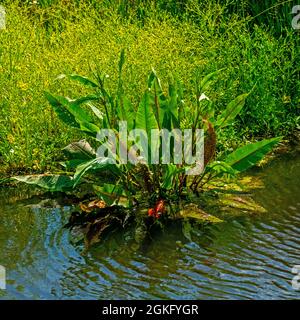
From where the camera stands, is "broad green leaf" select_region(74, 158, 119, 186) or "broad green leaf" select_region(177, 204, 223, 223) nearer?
"broad green leaf" select_region(74, 158, 119, 186)

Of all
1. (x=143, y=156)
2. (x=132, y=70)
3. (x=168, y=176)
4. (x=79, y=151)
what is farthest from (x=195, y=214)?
(x=132, y=70)

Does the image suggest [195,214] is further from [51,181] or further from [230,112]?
[51,181]

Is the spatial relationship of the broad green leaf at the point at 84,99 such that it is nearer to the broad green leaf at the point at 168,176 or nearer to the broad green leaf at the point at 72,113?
the broad green leaf at the point at 72,113

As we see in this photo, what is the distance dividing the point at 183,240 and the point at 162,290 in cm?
72

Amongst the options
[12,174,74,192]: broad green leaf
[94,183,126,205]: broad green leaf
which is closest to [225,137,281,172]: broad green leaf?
[94,183,126,205]: broad green leaf

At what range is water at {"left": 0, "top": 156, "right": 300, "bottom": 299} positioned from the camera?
4281mm

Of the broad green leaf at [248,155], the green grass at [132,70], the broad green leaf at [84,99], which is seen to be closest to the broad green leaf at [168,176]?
the broad green leaf at [248,155]

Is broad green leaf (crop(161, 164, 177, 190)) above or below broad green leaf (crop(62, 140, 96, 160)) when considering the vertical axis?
below

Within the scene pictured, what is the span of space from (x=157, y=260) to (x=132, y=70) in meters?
2.13

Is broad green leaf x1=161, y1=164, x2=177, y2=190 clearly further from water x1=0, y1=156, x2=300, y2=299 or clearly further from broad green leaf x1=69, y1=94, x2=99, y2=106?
broad green leaf x1=69, y1=94, x2=99, y2=106

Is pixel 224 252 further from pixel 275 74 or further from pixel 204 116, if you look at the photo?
pixel 275 74

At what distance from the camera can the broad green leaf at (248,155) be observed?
522 cm

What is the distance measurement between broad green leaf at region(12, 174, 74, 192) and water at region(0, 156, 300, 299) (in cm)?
21

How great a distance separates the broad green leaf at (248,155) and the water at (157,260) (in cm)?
37
